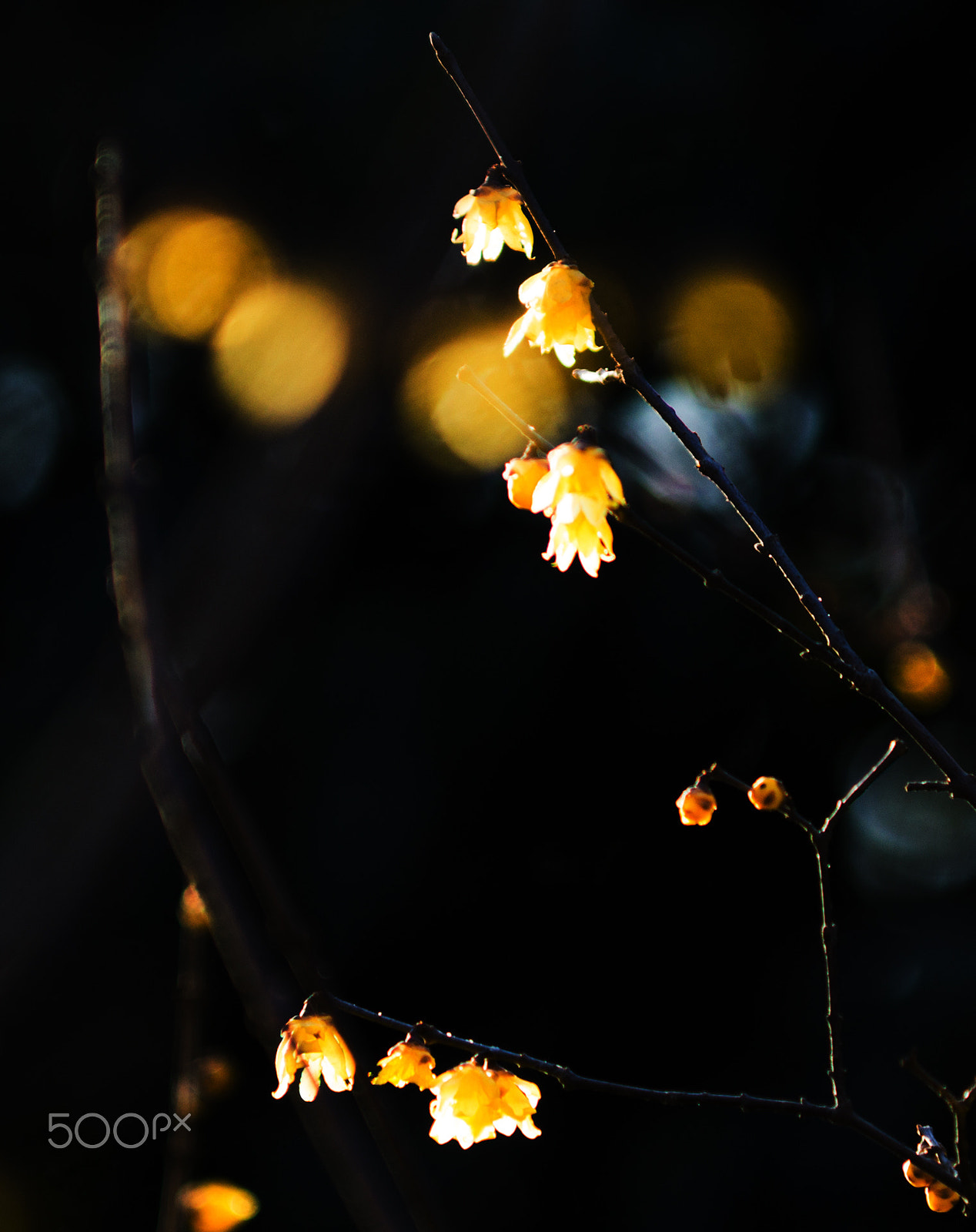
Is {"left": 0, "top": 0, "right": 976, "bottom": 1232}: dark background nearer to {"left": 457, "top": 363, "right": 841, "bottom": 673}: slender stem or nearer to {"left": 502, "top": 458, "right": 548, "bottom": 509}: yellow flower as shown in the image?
{"left": 502, "top": 458, "right": 548, "bottom": 509}: yellow flower

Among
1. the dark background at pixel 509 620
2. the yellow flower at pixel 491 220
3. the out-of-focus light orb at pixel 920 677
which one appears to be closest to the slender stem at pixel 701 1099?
the yellow flower at pixel 491 220

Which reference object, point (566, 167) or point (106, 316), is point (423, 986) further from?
point (566, 167)

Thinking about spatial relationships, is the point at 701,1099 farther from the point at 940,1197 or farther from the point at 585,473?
the point at 585,473

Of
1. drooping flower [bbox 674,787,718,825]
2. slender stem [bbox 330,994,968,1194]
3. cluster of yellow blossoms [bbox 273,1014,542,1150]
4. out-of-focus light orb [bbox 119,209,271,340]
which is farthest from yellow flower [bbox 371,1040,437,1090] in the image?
out-of-focus light orb [bbox 119,209,271,340]

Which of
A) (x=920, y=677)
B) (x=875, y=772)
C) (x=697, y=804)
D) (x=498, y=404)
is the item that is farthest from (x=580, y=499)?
(x=920, y=677)

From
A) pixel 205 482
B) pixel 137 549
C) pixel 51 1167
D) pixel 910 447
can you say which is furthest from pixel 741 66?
pixel 51 1167
